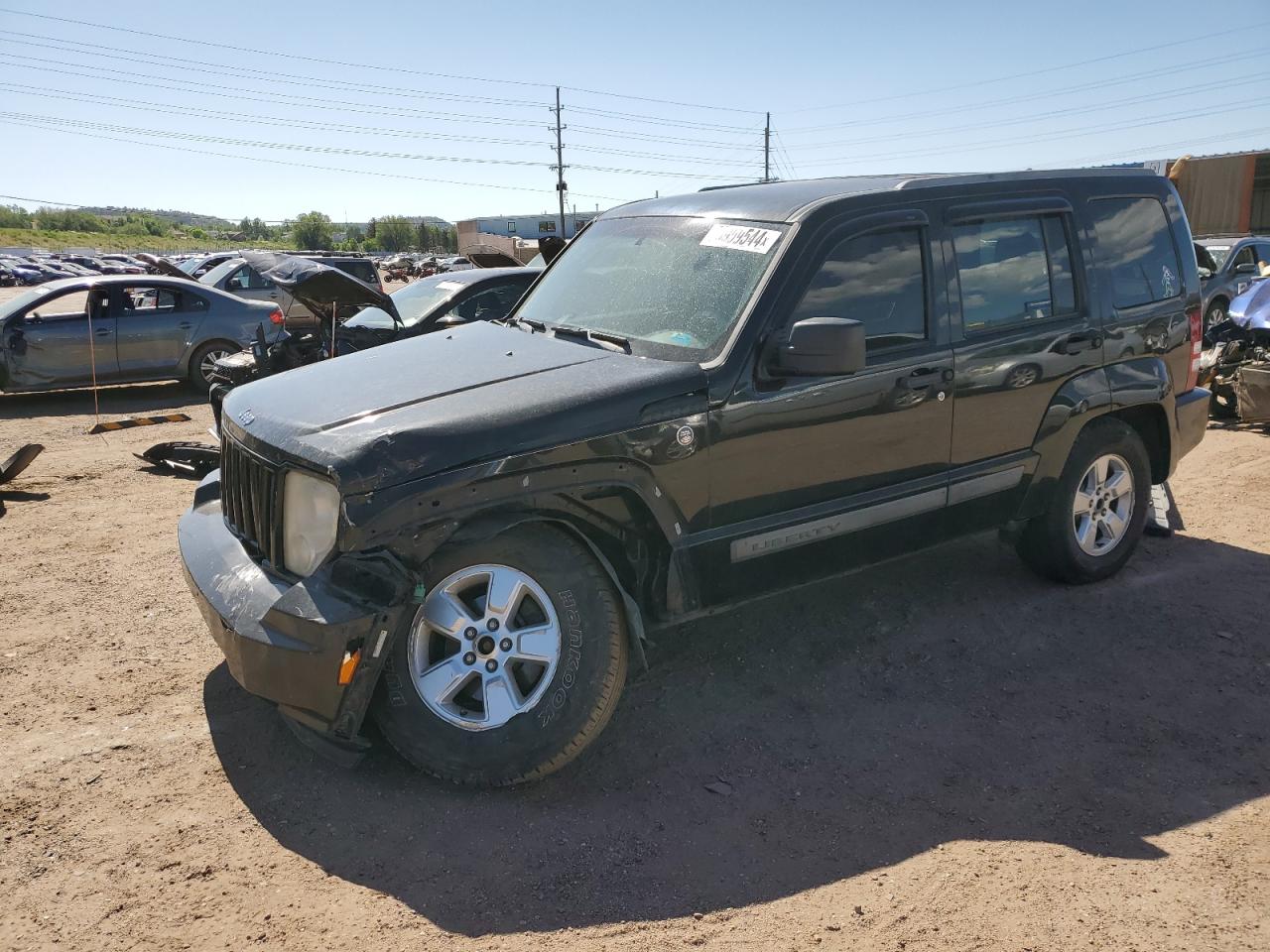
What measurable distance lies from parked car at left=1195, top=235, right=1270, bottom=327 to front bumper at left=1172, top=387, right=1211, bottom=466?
1151 centimetres

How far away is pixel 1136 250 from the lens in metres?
5.09

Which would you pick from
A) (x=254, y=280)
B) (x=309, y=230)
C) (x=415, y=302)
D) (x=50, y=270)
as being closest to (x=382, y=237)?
(x=309, y=230)

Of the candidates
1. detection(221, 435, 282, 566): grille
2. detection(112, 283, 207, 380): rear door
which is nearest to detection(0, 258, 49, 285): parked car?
detection(112, 283, 207, 380): rear door

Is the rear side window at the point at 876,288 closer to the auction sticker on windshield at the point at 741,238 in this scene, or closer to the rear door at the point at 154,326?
the auction sticker on windshield at the point at 741,238

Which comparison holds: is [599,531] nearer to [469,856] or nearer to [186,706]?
[469,856]

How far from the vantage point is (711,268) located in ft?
13.2

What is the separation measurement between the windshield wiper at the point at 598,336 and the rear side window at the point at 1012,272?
1.60m

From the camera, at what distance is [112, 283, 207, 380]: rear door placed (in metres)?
12.0

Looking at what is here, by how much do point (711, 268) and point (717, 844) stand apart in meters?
2.25

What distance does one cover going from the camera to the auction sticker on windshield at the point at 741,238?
393cm

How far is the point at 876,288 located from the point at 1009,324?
0.85m

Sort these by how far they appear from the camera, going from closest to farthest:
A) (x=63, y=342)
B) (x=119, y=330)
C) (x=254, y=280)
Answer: (x=63, y=342) → (x=119, y=330) → (x=254, y=280)

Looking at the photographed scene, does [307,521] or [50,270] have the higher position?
[50,270]

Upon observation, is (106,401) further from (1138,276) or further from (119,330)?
(1138,276)
